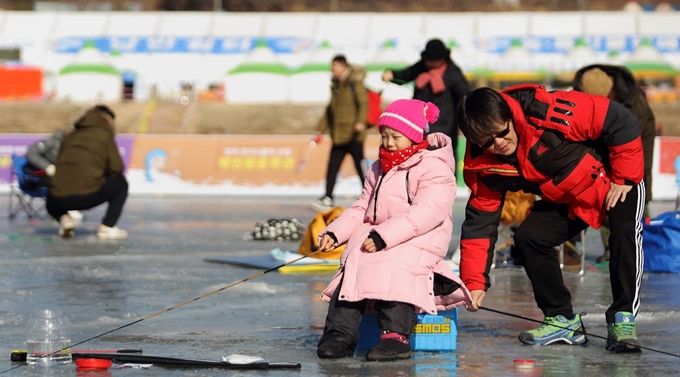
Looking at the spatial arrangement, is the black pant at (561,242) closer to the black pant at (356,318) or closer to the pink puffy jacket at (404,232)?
the pink puffy jacket at (404,232)

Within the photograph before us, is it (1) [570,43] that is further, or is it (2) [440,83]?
(1) [570,43]

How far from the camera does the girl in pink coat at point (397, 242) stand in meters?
5.57

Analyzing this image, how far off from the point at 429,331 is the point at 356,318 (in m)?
0.39

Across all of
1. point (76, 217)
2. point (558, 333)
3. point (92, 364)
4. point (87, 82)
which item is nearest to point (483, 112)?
point (558, 333)

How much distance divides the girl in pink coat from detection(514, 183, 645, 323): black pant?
1.53 ft

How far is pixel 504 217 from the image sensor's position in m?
9.59

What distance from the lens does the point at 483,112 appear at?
535 cm

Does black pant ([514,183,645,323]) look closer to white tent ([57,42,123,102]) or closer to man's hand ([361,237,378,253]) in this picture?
man's hand ([361,237,378,253])

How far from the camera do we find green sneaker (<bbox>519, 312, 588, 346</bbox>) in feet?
19.6

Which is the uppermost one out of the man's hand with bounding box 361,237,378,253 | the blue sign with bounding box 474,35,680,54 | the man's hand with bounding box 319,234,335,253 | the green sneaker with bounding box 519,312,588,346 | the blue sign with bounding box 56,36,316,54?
the man's hand with bounding box 361,237,378,253

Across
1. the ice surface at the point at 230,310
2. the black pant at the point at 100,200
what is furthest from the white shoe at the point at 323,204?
the black pant at the point at 100,200

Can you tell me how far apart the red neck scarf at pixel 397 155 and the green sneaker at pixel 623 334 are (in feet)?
4.20

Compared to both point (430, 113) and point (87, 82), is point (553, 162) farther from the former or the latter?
point (87, 82)


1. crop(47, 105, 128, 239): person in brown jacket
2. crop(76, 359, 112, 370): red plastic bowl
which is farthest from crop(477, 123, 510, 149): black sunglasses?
crop(47, 105, 128, 239): person in brown jacket
